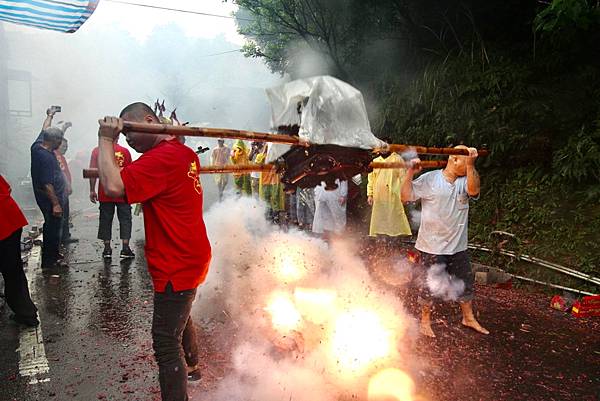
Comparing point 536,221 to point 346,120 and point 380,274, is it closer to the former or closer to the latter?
point 380,274

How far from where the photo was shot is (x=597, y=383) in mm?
3889

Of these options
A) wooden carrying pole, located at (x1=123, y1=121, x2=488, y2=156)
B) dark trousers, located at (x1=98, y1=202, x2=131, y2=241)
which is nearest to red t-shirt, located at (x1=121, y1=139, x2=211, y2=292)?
wooden carrying pole, located at (x1=123, y1=121, x2=488, y2=156)

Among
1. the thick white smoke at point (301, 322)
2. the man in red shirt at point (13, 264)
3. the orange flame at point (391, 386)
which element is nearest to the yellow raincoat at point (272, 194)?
the thick white smoke at point (301, 322)

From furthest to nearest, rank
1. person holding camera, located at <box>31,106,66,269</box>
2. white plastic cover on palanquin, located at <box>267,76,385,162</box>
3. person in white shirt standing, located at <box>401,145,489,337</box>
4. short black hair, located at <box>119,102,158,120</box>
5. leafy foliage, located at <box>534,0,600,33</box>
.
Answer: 1. person holding camera, located at <box>31,106,66,269</box>
2. leafy foliage, located at <box>534,0,600,33</box>
3. person in white shirt standing, located at <box>401,145,489,337</box>
4. white plastic cover on palanquin, located at <box>267,76,385,162</box>
5. short black hair, located at <box>119,102,158,120</box>

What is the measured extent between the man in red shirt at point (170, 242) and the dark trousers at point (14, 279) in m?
2.75

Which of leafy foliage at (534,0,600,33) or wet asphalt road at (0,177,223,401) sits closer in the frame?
wet asphalt road at (0,177,223,401)

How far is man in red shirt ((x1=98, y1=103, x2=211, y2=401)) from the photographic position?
281 centimetres

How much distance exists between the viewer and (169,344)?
2.88m

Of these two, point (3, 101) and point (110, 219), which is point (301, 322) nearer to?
point (110, 219)

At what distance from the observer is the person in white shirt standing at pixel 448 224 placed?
4828mm

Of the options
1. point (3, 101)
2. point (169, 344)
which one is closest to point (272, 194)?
point (169, 344)

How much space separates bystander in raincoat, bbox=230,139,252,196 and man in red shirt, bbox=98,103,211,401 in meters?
7.44

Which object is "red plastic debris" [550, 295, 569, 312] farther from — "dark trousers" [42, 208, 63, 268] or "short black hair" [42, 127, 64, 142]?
"short black hair" [42, 127, 64, 142]

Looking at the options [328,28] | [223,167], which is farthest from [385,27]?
[223,167]
